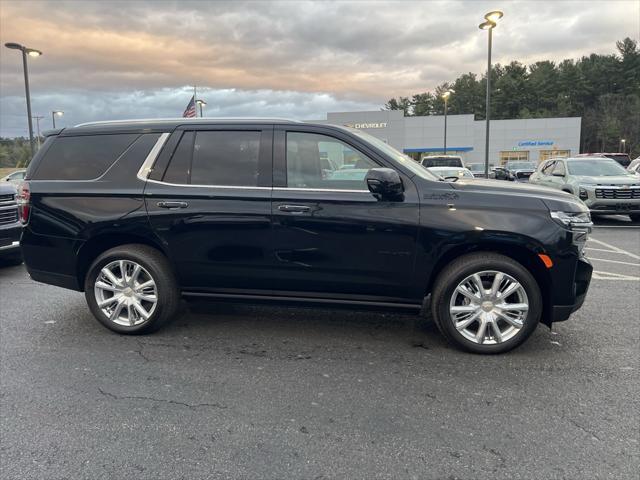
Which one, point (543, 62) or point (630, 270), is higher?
point (543, 62)

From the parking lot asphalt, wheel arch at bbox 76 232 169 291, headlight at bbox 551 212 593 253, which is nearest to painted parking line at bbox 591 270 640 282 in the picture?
the parking lot asphalt

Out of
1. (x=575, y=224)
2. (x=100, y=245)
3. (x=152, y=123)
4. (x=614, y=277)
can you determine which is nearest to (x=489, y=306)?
(x=575, y=224)

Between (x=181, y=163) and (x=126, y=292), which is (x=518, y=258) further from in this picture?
(x=126, y=292)

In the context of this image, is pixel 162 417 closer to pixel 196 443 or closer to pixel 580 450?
pixel 196 443

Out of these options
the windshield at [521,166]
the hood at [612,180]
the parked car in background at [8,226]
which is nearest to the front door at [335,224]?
the parked car in background at [8,226]

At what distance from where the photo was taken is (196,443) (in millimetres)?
2689

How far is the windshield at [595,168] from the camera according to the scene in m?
11.8

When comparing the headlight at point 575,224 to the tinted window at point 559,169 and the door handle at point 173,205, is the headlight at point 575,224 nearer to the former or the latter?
the door handle at point 173,205

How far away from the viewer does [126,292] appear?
4281mm

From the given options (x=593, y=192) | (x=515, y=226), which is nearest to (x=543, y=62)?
(x=593, y=192)

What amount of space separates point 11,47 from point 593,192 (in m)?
21.6

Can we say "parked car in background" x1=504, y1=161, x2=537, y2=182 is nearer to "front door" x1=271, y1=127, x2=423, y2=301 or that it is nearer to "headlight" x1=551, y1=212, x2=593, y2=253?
"headlight" x1=551, y1=212, x2=593, y2=253

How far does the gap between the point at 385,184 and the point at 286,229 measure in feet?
2.93

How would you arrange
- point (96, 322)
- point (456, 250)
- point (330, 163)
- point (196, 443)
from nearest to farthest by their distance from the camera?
point (196, 443) → point (456, 250) → point (330, 163) → point (96, 322)
